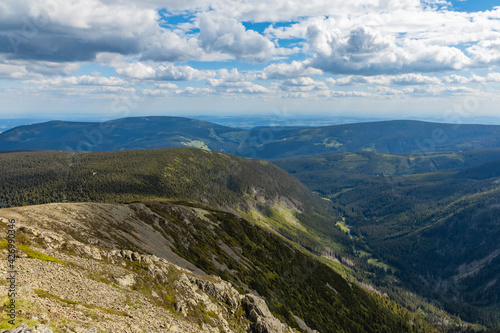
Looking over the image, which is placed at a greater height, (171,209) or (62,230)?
(62,230)

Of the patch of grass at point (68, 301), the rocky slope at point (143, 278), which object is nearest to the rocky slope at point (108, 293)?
the patch of grass at point (68, 301)

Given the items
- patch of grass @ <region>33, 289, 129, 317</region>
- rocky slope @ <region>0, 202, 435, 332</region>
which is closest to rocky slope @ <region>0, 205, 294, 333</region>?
patch of grass @ <region>33, 289, 129, 317</region>

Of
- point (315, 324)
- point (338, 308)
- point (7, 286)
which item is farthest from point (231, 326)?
point (338, 308)

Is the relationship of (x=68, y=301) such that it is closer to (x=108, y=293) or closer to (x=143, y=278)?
(x=108, y=293)

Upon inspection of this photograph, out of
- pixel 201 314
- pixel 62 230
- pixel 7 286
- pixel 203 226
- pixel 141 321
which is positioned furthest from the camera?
pixel 203 226

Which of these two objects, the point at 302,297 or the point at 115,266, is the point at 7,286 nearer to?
the point at 115,266

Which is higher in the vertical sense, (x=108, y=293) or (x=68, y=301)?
(x=68, y=301)

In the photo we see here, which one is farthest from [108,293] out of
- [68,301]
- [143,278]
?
[143,278]

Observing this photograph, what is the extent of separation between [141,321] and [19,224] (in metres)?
44.4

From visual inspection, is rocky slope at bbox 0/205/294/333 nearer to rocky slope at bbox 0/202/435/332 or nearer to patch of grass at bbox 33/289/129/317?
patch of grass at bbox 33/289/129/317

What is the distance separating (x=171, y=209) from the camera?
16950cm

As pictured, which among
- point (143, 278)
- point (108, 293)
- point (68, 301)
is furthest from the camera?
point (143, 278)

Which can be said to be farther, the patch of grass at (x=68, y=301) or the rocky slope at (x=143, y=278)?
the rocky slope at (x=143, y=278)

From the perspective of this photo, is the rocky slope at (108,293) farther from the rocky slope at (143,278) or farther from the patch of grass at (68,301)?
the rocky slope at (143,278)
